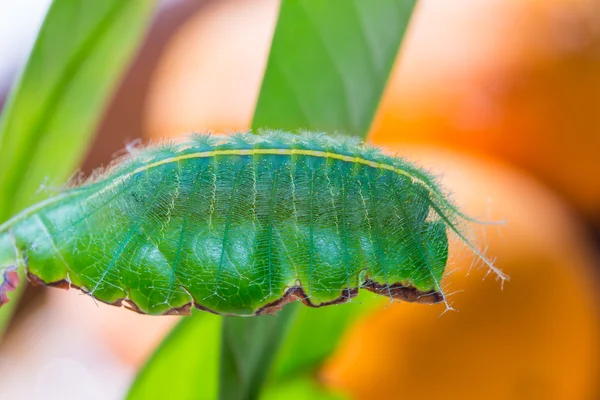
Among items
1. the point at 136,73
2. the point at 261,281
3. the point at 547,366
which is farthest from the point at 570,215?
the point at 136,73

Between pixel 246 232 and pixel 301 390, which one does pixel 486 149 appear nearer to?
pixel 301 390

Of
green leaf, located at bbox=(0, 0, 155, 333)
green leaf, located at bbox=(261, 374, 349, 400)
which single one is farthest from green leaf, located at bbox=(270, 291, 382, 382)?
green leaf, located at bbox=(0, 0, 155, 333)

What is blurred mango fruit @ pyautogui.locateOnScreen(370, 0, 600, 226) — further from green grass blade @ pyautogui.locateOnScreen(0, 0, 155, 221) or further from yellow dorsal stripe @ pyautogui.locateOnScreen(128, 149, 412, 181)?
yellow dorsal stripe @ pyautogui.locateOnScreen(128, 149, 412, 181)

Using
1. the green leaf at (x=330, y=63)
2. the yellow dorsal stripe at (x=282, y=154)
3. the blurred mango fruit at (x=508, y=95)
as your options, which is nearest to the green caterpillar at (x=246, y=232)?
the yellow dorsal stripe at (x=282, y=154)

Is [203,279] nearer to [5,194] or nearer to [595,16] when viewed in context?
[5,194]

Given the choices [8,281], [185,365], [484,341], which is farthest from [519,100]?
[8,281]
